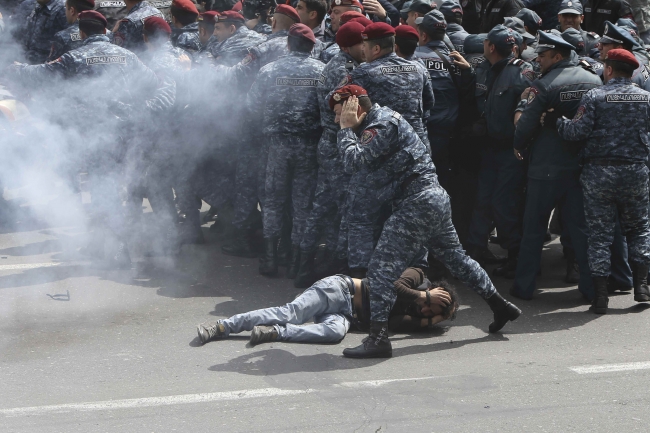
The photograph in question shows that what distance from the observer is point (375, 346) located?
5984mm

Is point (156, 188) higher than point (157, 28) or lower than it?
lower

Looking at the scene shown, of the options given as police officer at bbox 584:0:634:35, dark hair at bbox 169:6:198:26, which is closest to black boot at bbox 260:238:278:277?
dark hair at bbox 169:6:198:26

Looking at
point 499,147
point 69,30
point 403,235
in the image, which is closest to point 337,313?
point 403,235

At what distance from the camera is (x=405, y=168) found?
19.8 ft

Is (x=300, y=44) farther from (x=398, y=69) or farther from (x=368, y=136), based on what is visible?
(x=368, y=136)

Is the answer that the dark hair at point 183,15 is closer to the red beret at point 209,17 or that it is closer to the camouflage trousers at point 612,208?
the red beret at point 209,17

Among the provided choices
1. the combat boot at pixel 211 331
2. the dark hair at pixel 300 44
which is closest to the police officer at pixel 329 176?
the dark hair at pixel 300 44

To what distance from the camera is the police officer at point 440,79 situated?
801cm

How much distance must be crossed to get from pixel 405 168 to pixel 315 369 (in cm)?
158

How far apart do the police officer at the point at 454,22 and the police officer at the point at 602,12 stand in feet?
8.30

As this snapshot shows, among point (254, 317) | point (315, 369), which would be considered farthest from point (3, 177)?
point (315, 369)

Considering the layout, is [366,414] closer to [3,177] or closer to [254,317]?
[254,317]

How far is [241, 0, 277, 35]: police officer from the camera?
9.64 meters

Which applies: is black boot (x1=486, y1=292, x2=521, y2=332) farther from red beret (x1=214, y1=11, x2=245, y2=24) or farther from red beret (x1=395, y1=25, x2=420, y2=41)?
red beret (x1=214, y1=11, x2=245, y2=24)
